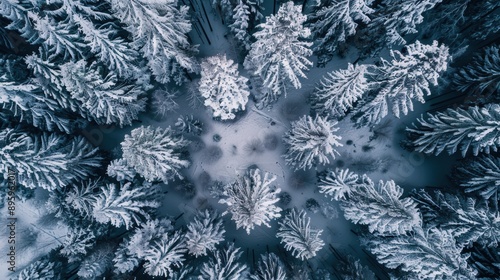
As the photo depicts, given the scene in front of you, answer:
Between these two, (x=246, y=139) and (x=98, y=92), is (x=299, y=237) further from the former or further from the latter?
(x=98, y=92)

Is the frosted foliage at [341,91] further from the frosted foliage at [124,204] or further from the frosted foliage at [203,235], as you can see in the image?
the frosted foliage at [124,204]

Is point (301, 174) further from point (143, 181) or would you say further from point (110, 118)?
point (110, 118)

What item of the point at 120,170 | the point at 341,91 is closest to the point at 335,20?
the point at 341,91

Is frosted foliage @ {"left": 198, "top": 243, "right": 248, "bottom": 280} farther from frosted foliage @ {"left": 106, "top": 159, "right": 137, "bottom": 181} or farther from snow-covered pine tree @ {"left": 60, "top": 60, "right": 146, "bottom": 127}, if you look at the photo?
snow-covered pine tree @ {"left": 60, "top": 60, "right": 146, "bottom": 127}

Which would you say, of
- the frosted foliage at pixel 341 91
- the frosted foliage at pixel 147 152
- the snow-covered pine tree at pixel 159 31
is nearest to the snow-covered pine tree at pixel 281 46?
the frosted foliage at pixel 341 91

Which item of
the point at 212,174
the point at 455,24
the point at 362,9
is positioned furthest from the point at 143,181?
the point at 455,24
